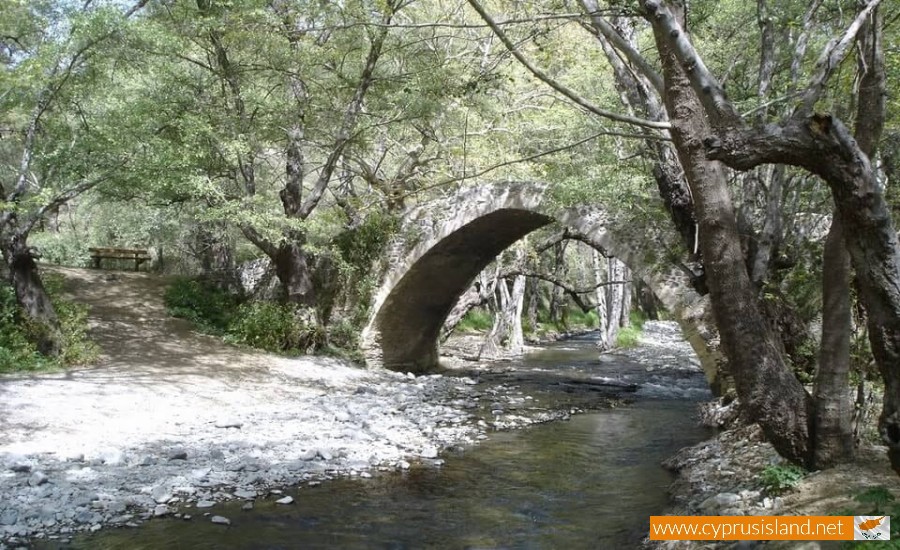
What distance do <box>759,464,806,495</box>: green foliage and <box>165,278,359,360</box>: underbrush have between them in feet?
34.8

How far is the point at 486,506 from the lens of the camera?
238 inches

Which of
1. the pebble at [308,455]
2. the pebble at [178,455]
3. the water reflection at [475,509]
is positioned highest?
the pebble at [178,455]

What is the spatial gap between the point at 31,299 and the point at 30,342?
0.78 meters

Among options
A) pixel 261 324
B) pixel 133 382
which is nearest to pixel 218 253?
pixel 261 324

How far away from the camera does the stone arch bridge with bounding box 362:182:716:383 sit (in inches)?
416

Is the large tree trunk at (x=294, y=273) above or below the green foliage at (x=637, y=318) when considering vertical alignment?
above

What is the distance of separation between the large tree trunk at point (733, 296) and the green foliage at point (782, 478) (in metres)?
0.10

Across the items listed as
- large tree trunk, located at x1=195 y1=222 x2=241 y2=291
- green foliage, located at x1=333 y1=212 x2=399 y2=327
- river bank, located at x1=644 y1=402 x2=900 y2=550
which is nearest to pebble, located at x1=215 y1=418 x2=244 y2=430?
river bank, located at x1=644 y1=402 x2=900 y2=550

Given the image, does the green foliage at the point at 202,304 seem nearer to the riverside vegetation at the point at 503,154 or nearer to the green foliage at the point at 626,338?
the riverside vegetation at the point at 503,154

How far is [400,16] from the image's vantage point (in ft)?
47.9

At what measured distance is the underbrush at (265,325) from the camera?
13844 mm

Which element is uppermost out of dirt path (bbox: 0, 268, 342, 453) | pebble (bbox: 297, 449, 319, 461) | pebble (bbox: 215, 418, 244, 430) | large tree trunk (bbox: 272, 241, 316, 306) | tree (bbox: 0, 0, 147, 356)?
tree (bbox: 0, 0, 147, 356)

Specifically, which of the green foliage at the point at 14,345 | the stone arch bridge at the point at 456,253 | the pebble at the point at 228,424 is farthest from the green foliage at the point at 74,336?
the stone arch bridge at the point at 456,253

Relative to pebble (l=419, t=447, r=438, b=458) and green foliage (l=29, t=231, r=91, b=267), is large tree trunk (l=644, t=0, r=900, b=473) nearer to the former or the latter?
pebble (l=419, t=447, r=438, b=458)
